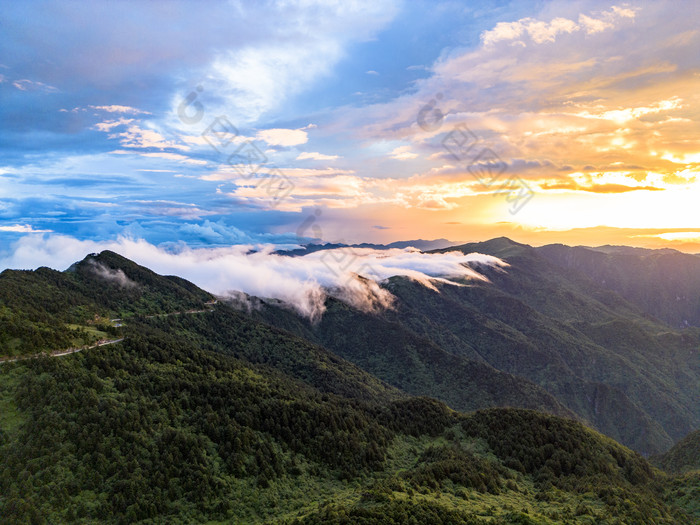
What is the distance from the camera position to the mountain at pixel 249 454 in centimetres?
7088

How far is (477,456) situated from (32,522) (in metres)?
106

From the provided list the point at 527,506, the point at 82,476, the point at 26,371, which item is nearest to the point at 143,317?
the point at 26,371

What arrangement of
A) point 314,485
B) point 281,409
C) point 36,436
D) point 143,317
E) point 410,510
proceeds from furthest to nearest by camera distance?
point 143,317 < point 281,409 < point 314,485 < point 36,436 < point 410,510

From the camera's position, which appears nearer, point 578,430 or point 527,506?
point 527,506

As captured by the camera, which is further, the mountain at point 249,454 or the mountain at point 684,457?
the mountain at point 684,457

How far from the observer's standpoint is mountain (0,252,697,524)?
70.9 meters

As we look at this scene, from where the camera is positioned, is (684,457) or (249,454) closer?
(249,454)

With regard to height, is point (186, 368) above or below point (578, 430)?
above

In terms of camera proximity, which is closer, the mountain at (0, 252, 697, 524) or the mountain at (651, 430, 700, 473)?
the mountain at (0, 252, 697, 524)

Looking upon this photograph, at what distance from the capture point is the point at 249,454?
91.0 meters

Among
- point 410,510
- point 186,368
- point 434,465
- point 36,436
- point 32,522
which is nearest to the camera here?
point 32,522

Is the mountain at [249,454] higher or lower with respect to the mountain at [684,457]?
higher

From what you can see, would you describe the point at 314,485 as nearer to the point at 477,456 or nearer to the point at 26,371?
the point at 477,456

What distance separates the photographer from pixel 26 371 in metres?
89.4
